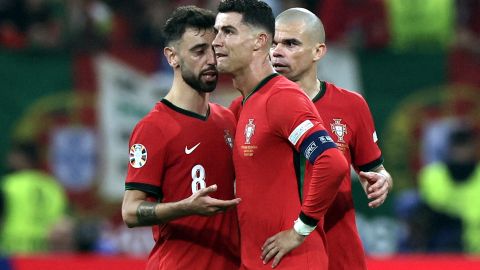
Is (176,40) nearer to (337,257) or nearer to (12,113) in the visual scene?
(337,257)

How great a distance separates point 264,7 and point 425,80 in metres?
Answer: 4.94

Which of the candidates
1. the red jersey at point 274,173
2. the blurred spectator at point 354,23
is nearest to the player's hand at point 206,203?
the red jersey at point 274,173

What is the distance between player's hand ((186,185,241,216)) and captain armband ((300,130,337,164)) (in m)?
0.40

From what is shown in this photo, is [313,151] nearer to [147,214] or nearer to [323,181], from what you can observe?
[323,181]

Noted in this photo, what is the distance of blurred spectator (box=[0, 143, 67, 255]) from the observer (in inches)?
386

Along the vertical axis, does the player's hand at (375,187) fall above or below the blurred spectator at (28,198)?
above

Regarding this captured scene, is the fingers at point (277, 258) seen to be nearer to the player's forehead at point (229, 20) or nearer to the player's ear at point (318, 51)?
the player's forehead at point (229, 20)

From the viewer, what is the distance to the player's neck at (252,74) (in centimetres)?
508

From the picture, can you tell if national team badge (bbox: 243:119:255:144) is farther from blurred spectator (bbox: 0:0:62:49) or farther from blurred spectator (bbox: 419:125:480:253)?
blurred spectator (bbox: 0:0:62:49)

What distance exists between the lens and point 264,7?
5.12 m

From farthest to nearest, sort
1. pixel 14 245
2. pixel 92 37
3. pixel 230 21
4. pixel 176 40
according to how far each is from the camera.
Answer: pixel 92 37, pixel 14 245, pixel 176 40, pixel 230 21

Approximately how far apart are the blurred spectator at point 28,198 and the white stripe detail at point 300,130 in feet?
17.5

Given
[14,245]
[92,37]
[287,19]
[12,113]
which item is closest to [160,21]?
[92,37]

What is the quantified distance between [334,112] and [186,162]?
2.74ft
